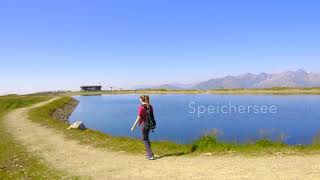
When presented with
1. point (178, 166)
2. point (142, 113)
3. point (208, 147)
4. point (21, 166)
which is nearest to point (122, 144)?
point (208, 147)

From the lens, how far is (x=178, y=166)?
15.6 m

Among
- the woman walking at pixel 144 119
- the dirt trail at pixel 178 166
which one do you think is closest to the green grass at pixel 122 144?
the dirt trail at pixel 178 166

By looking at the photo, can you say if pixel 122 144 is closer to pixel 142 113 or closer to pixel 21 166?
pixel 142 113

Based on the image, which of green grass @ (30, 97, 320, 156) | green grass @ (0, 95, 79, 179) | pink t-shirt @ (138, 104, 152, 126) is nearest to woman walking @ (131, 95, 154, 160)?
pink t-shirt @ (138, 104, 152, 126)

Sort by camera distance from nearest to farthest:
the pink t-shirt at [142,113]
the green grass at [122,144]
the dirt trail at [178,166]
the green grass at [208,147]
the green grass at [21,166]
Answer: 1. the dirt trail at [178,166]
2. the green grass at [21,166]
3. the pink t-shirt at [142,113]
4. the green grass at [208,147]
5. the green grass at [122,144]

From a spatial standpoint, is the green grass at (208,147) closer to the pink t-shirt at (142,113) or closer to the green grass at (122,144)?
the green grass at (122,144)

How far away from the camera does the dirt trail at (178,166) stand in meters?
14.0

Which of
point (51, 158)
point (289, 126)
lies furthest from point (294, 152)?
point (289, 126)

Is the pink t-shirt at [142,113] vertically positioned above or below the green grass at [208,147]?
above

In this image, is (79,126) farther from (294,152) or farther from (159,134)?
(294,152)

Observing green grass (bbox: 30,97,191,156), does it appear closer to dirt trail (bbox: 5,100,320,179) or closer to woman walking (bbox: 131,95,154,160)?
dirt trail (bbox: 5,100,320,179)

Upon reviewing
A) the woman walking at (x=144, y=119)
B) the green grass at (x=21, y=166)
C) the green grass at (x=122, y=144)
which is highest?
the woman walking at (x=144, y=119)

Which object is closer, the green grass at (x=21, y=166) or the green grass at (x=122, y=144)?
the green grass at (x=21, y=166)

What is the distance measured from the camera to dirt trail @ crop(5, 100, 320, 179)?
45.9 feet
